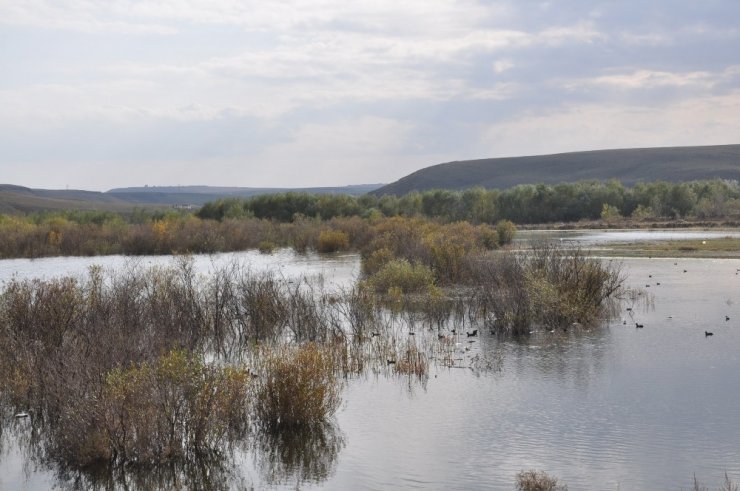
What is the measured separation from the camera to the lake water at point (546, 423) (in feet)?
39.7

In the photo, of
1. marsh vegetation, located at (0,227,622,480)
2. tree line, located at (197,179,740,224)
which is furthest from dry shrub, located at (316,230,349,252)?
tree line, located at (197,179,740,224)

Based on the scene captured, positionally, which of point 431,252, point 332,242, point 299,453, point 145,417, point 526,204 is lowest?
point 299,453

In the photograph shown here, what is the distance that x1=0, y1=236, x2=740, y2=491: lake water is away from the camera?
12.1 metres

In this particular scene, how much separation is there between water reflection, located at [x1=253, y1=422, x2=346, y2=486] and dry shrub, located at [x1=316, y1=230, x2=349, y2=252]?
40.2 metres

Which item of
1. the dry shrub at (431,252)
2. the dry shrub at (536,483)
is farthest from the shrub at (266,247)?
the dry shrub at (536,483)

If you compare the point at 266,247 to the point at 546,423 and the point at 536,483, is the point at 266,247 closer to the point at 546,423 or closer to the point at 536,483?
the point at 546,423

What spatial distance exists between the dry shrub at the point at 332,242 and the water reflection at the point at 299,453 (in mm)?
40196

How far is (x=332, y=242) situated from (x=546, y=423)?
134ft

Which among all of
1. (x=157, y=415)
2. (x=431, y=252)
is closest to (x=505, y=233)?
(x=431, y=252)

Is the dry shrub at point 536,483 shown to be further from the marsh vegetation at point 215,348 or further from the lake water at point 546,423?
the marsh vegetation at point 215,348

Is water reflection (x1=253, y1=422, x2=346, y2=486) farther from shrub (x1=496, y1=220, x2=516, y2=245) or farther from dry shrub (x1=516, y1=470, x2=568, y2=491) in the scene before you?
shrub (x1=496, y1=220, x2=516, y2=245)

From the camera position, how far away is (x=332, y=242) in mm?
54844

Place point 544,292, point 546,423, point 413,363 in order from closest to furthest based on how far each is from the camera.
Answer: point 546,423
point 413,363
point 544,292

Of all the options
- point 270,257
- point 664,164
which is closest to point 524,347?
point 270,257
